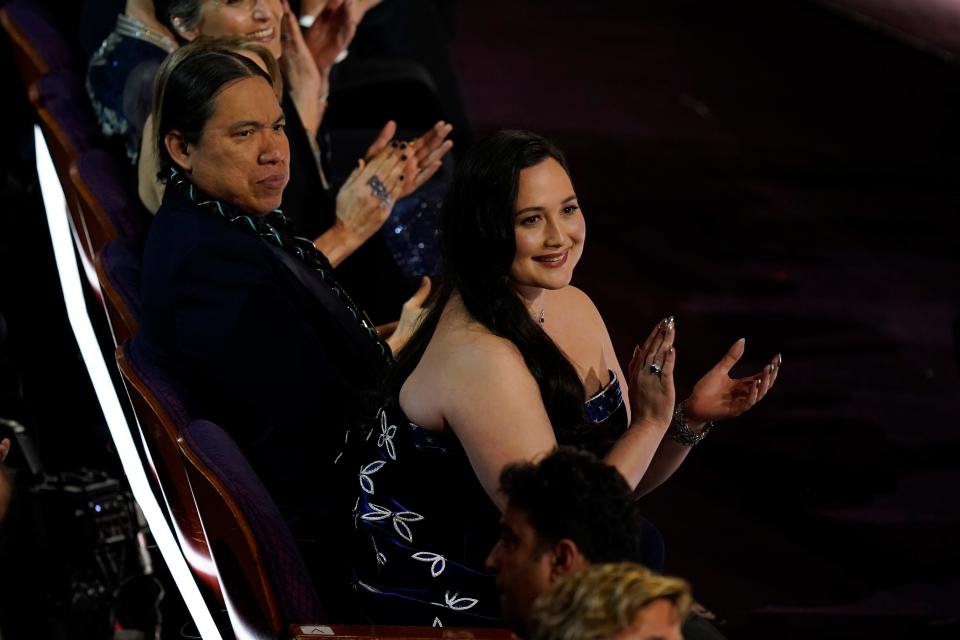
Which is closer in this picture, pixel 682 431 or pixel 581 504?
pixel 581 504

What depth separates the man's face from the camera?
1375mm

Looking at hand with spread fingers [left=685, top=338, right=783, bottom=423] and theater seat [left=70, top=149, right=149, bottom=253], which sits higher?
theater seat [left=70, top=149, right=149, bottom=253]

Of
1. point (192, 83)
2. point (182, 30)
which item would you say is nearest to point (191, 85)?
point (192, 83)

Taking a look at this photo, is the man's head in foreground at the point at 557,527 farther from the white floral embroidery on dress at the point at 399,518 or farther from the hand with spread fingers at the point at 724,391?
the hand with spread fingers at the point at 724,391

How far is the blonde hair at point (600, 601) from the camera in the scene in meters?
1.16

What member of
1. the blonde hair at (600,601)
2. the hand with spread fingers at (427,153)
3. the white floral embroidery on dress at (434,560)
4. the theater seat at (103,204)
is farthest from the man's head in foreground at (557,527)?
the hand with spread fingers at (427,153)

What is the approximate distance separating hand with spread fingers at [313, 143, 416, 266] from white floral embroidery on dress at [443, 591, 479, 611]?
3.41 ft

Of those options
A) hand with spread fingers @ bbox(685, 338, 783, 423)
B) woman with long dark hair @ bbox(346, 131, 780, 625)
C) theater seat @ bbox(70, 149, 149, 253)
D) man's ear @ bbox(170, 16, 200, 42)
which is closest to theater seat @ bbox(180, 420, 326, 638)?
woman with long dark hair @ bbox(346, 131, 780, 625)

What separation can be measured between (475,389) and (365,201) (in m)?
1.13

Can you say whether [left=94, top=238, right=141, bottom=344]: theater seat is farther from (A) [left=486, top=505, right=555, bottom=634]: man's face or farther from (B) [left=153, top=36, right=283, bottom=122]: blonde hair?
(A) [left=486, top=505, right=555, bottom=634]: man's face

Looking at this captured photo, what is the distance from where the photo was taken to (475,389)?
1.71 metres

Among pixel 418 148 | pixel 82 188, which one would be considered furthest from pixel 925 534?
pixel 82 188

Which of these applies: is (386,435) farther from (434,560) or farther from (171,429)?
(171,429)

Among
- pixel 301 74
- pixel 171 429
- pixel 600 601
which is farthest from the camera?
pixel 301 74
